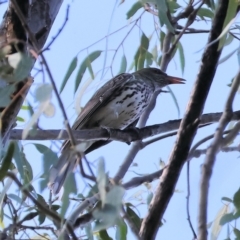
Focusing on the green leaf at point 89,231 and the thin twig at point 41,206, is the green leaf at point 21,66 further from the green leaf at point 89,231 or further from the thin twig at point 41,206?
the green leaf at point 89,231

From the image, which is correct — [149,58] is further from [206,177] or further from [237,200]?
[206,177]

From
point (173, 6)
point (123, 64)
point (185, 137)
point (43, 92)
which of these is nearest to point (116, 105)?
point (123, 64)

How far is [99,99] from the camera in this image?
3.52 meters

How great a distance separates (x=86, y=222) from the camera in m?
1.85

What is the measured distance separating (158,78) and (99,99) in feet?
2.23

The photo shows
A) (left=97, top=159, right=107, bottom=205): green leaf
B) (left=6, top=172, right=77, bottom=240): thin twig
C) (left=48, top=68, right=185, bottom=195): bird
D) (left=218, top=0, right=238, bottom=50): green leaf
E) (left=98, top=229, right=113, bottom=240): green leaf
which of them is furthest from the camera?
(left=48, top=68, right=185, bottom=195): bird

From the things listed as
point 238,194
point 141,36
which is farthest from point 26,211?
Answer: point 141,36

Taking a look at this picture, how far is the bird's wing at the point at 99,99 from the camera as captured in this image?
3375mm

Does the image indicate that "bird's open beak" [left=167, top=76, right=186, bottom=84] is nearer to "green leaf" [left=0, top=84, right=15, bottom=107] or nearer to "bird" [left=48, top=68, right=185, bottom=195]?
"bird" [left=48, top=68, right=185, bottom=195]

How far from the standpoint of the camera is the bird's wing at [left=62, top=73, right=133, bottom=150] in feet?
11.1

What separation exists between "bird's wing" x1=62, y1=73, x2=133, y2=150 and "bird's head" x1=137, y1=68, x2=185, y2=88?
19 cm

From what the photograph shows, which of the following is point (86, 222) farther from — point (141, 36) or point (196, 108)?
point (141, 36)

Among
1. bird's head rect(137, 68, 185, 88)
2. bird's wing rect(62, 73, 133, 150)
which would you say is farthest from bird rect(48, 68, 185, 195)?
bird's head rect(137, 68, 185, 88)

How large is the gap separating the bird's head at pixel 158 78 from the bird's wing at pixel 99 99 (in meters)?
0.19
